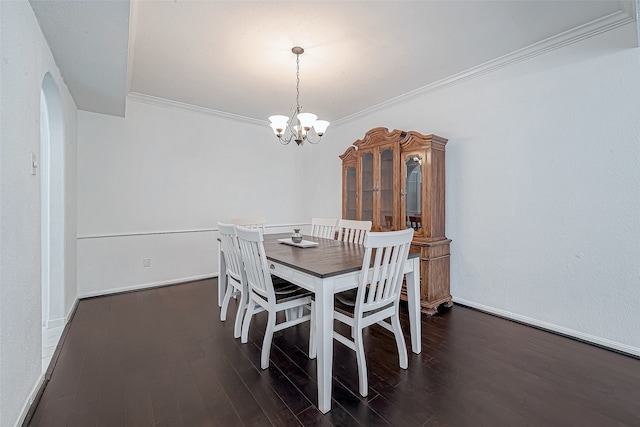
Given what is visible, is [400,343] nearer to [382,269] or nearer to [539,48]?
[382,269]

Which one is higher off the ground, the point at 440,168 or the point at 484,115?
the point at 484,115

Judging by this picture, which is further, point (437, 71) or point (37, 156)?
point (437, 71)

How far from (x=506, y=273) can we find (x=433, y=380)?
5.07 feet

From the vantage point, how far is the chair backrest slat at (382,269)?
1673mm

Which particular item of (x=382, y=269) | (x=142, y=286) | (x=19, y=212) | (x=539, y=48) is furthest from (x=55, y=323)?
(x=539, y=48)

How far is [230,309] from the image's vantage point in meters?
3.03

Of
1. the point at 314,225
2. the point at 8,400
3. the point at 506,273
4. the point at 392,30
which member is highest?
the point at 392,30

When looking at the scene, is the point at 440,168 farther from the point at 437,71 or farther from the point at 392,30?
the point at 392,30

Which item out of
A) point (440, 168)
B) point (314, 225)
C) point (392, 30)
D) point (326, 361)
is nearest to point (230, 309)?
point (314, 225)

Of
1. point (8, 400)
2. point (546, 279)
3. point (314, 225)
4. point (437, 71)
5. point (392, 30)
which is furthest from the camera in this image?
point (314, 225)

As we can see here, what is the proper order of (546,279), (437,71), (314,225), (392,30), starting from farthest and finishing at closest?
1. (314,225)
2. (437,71)
3. (546,279)
4. (392,30)

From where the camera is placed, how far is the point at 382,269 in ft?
5.83

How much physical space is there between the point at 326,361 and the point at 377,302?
0.48m

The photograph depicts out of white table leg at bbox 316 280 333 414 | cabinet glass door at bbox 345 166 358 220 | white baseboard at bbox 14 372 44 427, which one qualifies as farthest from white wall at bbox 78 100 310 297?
white table leg at bbox 316 280 333 414
